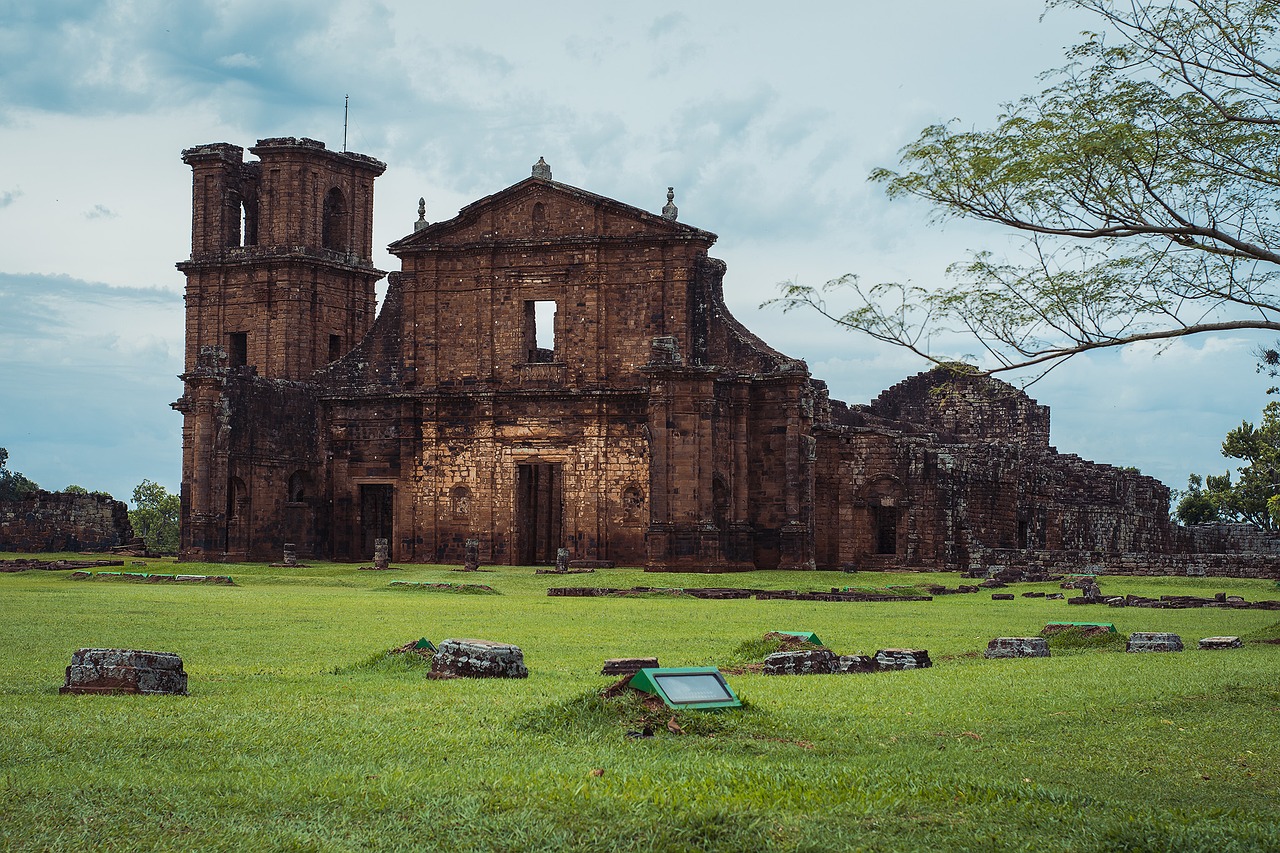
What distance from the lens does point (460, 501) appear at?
37.1m

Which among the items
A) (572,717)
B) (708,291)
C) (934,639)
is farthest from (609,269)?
(572,717)

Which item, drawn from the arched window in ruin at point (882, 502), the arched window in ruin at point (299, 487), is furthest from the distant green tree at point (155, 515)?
the arched window in ruin at point (882, 502)

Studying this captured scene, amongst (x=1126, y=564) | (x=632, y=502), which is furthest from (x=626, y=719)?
(x=1126, y=564)

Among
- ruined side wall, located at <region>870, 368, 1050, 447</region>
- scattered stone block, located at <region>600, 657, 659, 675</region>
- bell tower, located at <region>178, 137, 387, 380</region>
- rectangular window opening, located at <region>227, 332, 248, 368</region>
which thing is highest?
bell tower, located at <region>178, 137, 387, 380</region>

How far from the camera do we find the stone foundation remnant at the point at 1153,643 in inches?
524

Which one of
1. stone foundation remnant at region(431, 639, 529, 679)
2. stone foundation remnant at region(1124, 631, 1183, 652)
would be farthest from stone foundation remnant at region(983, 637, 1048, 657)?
stone foundation remnant at region(431, 639, 529, 679)

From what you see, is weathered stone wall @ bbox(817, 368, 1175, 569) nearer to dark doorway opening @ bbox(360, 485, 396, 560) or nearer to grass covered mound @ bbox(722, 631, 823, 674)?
dark doorway opening @ bbox(360, 485, 396, 560)

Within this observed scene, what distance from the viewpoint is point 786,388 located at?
35.2m

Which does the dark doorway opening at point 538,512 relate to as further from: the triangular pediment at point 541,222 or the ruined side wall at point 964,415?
the ruined side wall at point 964,415

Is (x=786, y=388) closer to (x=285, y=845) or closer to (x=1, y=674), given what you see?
(x=1, y=674)

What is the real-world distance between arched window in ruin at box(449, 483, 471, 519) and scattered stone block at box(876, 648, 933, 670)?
2619 centimetres

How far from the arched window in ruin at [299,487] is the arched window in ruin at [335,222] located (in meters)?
8.18

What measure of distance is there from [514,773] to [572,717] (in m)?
1.34

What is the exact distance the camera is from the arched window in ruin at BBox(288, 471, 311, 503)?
37906 mm
